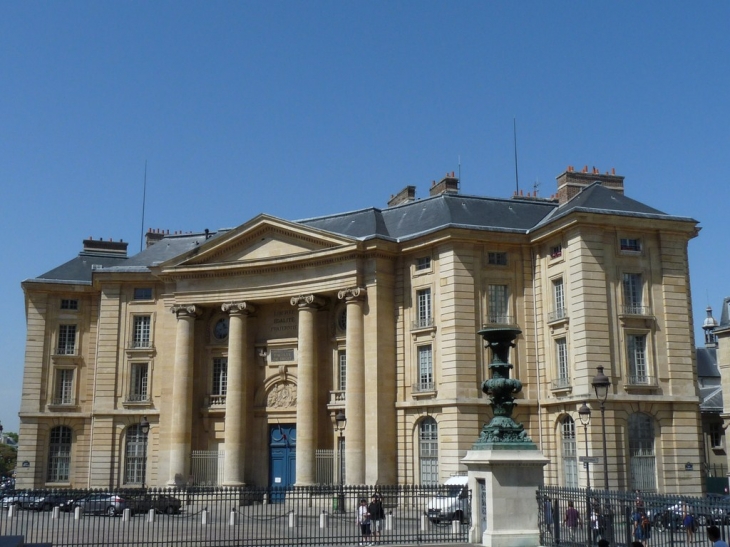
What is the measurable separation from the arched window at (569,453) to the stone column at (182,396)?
17.6 meters

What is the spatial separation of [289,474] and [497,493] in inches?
955

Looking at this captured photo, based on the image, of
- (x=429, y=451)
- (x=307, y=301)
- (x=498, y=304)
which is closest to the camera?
(x=429, y=451)

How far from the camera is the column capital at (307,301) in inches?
1554

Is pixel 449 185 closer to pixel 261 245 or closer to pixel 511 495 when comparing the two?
pixel 261 245

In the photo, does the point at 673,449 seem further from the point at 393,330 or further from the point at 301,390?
the point at 301,390

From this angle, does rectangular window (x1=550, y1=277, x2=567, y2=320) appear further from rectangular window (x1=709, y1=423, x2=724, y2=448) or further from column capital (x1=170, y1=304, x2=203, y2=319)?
rectangular window (x1=709, y1=423, x2=724, y2=448)

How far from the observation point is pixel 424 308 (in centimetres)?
3719

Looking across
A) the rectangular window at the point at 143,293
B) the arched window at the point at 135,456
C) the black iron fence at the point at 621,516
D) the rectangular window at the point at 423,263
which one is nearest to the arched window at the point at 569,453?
the rectangular window at the point at 423,263

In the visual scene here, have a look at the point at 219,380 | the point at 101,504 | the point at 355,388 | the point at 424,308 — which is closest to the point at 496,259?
the point at 424,308

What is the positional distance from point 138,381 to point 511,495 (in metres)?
30.2

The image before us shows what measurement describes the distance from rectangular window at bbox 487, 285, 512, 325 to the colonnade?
547 cm

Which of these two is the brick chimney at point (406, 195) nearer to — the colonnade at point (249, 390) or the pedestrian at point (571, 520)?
the colonnade at point (249, 390)

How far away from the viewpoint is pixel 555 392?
113ft

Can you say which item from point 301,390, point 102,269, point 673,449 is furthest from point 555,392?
point 102,269
